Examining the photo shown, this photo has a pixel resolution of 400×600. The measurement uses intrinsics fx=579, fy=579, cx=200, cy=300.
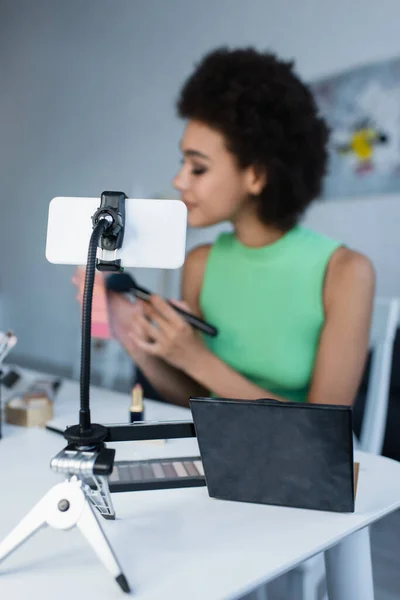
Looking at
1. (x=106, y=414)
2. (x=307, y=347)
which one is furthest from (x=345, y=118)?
(x=106, y=414)

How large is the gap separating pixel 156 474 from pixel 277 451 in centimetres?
19

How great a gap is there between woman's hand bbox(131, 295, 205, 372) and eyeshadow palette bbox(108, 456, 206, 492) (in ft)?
0.92

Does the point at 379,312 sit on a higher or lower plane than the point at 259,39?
lower

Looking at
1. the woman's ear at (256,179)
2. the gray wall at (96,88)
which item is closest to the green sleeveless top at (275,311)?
the woman's ear at (256,179)

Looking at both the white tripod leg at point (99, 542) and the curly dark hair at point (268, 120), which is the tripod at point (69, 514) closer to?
the white tripod leg at point (99, 542)

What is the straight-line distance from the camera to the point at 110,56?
306 cm

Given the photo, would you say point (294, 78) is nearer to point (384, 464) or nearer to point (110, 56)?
point (384, 464)

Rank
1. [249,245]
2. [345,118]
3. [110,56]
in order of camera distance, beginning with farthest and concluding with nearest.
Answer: [110,56] → [345,118] → [249,245]

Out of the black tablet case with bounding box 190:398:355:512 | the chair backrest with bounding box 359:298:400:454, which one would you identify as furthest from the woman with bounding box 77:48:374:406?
the black tablet case with bounding box 190:398:355:512

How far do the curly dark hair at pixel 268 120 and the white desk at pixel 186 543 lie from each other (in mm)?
583

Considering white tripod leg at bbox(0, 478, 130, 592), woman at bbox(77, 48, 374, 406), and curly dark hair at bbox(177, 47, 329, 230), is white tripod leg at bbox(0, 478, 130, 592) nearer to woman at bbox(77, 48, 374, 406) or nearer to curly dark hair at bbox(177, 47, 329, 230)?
woman at bbox(77, 48, 374, 406)

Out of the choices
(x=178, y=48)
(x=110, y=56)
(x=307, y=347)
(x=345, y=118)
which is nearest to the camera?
(x=307, y=347)

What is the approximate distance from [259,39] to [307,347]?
5.82ft

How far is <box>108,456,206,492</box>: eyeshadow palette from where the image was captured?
0.62 meters
